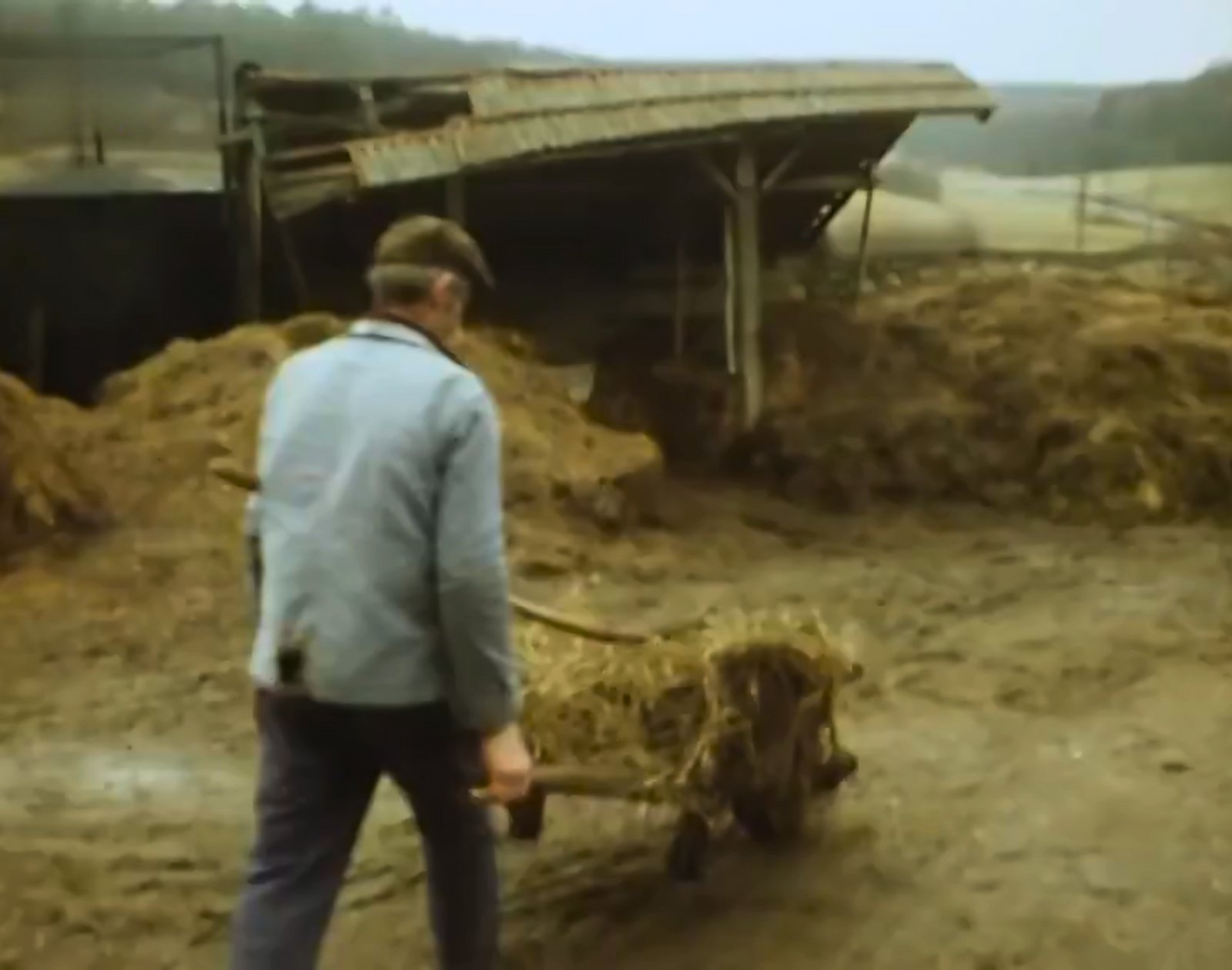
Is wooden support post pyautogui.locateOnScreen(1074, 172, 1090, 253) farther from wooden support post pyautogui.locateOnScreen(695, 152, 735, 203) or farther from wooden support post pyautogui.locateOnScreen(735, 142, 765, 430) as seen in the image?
wooden support post pyautogui.locateOnScreen(695, 152, 735, 203)

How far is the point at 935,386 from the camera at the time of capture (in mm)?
8820

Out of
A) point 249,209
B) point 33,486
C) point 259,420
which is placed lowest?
point 33,486

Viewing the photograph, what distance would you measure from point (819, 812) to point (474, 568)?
1864 mm

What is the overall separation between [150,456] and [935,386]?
3.70 meters

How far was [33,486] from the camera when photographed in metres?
6.92

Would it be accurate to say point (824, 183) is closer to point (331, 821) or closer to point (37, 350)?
point (37, 350)

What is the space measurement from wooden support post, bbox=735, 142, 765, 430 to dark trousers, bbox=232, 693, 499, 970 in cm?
579

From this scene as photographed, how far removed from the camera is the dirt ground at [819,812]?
3.83m

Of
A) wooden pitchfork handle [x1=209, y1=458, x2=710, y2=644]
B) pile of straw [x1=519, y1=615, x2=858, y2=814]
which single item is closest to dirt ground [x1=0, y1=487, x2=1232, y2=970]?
pile of straw [x1=519, y1=615, x2=858, y2=814]

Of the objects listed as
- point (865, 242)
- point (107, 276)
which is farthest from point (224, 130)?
point (865, 242)

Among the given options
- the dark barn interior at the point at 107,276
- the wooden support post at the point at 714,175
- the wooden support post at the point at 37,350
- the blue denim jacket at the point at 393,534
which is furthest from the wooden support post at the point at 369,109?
the blue denim jacket at the point at 393,534

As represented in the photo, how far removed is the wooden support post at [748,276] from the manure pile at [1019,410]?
190 millimetres

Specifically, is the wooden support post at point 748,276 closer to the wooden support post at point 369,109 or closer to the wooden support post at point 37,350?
the wooden support post at point 369,109

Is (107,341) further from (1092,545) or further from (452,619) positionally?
(452,619)
